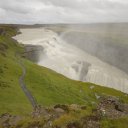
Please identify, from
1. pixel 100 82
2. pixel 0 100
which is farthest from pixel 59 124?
pixel 100 82

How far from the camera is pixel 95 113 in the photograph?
38906mm

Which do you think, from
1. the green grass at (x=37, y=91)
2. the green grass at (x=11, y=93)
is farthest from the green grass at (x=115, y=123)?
the green grass at (x=37, y=91)

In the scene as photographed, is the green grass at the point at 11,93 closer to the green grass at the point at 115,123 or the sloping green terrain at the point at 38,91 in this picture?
the sloping green terrain at the point at 38,91

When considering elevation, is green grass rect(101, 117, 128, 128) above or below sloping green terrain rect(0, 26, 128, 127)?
above

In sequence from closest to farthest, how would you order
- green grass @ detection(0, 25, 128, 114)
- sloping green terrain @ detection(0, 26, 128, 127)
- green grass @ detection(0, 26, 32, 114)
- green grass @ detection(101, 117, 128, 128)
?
green grass @ detection(101, 117, 128, 128) → green grass @ detection(0, 26, 32, 114) → green grass @ detection(0, 25, 128, 114) → sloping green terrain @ detection(0, 26, 128, 127)

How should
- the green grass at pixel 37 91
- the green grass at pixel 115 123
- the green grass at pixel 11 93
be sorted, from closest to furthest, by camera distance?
the green grass at pixel 115 123 < the green grass at pixel 11 93 < the green grass at pixel 37 91

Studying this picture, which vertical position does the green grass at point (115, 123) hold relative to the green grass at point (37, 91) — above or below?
above

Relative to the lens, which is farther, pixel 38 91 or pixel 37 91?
pixel 38 91

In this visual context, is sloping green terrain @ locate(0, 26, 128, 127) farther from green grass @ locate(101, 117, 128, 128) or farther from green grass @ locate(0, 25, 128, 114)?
green grass @ locate(101, 117, 128, 128)

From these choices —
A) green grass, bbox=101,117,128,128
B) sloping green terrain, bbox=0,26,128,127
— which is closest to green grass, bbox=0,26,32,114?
sloping green terrain, bbox=0,26,128,127

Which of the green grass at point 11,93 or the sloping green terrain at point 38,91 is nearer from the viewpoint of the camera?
the green grass at point 11,93

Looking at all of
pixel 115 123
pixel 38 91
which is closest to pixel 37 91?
pixel 38 91

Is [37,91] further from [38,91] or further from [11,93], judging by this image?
[11,93]

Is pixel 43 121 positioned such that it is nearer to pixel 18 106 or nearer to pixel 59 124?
pixel 59 124
